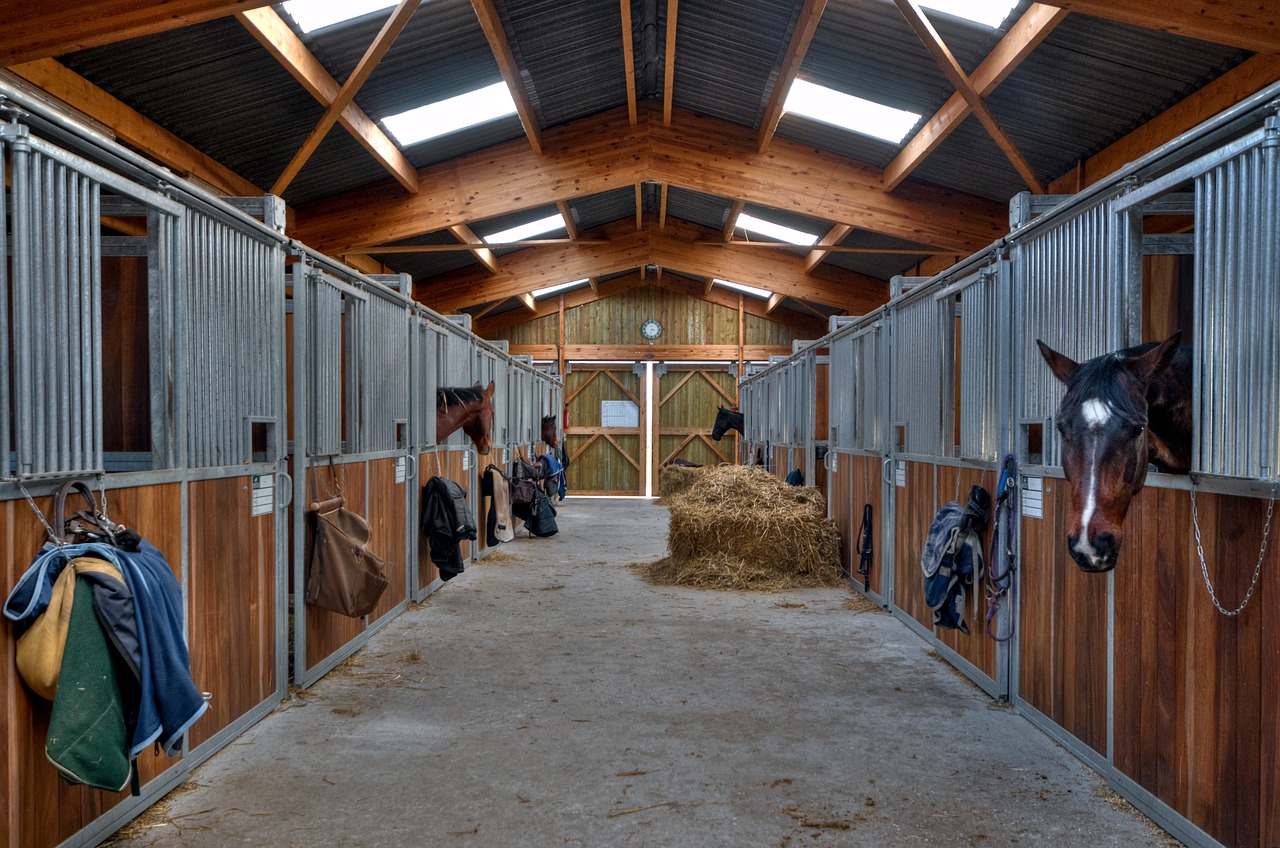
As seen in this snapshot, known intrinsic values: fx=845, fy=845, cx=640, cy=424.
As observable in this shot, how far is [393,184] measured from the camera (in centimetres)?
912

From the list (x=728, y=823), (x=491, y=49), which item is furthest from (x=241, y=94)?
(x=728, y=823)

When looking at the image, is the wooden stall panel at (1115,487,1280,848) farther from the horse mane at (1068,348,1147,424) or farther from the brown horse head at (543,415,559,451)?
the brown horse head at (543,415,559,451)

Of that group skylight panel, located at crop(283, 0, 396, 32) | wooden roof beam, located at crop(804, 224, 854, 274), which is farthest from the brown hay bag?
wooden roof beam, located at crop(804, 224, 854, 274)

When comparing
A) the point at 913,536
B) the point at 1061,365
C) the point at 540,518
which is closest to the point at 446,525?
the point at 913,536

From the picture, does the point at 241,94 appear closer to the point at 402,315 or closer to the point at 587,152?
the point at 402,315

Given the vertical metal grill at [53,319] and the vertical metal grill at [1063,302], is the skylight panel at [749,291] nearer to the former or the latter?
the vertical metal grill at [1063,302]

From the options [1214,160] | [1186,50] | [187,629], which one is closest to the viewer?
[1214,160]

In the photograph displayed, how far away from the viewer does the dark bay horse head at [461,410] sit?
624 centimetres

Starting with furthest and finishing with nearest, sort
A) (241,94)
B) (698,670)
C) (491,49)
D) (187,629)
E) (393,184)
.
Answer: (393,184)
(491,49)
(241,94)
(698,670)
(187,629)

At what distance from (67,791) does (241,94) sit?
5.54m

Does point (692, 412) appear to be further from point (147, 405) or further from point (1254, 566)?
point (1254, 566)

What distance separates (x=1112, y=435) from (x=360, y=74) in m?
5.49

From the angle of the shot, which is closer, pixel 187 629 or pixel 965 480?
pixel 187 629

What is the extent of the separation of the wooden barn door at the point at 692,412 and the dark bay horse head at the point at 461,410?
10116 mm
